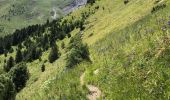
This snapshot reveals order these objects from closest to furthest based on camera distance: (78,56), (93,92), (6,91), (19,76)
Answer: (93,92) < (6,91) < (78,56) < (19,76)

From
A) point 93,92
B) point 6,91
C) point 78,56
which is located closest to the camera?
point 93,92

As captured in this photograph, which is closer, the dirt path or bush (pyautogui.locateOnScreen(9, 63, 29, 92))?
the dirt path

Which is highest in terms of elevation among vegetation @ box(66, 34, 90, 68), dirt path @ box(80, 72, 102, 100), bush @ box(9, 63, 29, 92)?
dirt path @ box(80, 72, 102, 100)

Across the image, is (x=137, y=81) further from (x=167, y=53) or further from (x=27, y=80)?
(x=27, y=80)

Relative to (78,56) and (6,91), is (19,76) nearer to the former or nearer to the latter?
(6,91)

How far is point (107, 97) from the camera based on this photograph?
48.2ft

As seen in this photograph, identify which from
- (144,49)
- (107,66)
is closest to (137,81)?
(144,49)

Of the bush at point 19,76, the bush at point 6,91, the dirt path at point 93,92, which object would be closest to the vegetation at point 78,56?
the bush at point 6,91

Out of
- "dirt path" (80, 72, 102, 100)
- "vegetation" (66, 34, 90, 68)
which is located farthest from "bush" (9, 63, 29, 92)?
"dirt path" (80, 72, 102, 100)

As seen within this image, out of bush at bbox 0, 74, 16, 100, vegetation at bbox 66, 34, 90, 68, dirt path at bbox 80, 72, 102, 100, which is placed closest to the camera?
dirt path at bbox 80, 72, 102, 100

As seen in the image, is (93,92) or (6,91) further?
(6,91)

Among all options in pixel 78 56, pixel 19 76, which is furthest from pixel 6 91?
pixel 19 76

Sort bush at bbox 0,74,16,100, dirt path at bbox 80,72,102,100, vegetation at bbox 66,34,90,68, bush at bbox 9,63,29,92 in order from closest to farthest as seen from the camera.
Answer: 1. dirt path at bbox 80,72,102,100
2. vegetation at bbox 66,34,90,68
3. bush at bbox 0,74,16,100
4. bush at bbox 9,63,29,92

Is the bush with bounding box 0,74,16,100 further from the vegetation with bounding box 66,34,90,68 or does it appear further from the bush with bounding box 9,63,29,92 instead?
the bush with bounding box 9,63,29,92
